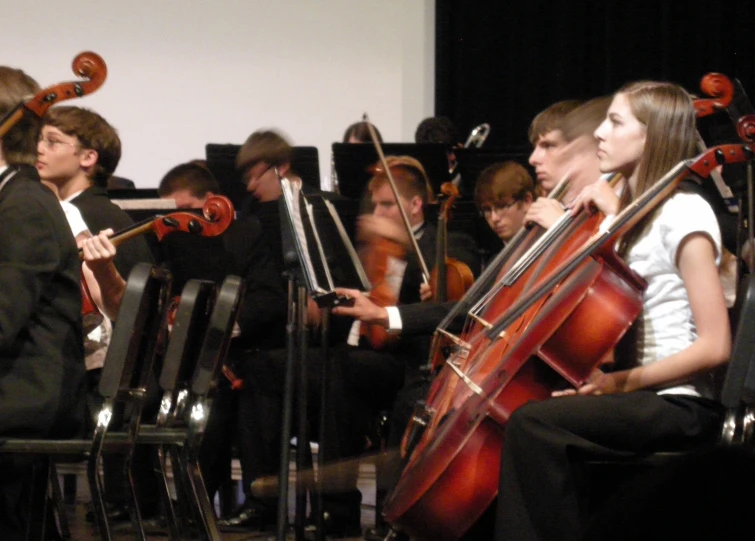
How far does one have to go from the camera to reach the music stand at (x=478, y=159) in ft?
14.6

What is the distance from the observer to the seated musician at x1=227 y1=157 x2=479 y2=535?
3.57m

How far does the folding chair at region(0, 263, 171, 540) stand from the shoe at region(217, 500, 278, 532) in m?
1.48

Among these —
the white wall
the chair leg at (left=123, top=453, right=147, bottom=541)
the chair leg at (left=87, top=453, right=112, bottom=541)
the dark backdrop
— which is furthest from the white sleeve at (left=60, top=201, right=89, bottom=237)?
the dark backdrop

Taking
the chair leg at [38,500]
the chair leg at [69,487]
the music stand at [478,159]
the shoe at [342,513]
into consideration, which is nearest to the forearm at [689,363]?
the chair leg at [38,500]

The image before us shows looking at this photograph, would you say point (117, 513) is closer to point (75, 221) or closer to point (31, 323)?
point (75, 221)

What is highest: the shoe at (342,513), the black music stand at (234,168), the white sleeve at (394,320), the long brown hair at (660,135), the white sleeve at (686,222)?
the long brown hair at (660,135)

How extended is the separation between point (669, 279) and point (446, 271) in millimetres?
1387

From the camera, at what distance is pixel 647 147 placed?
2303 millimetres

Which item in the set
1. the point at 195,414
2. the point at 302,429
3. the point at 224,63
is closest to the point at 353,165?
the point at 302,429

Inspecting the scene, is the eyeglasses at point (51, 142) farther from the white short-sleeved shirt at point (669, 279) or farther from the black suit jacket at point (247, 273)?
the white short-sleeved shirt at point (669, 279)

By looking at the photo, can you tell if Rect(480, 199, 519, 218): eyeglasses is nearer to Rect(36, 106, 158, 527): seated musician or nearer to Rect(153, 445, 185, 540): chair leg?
Rect(36, 106, 158, 527): seated musician

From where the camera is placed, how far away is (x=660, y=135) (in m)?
2.30

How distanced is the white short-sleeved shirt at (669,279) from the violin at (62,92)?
1265 mm

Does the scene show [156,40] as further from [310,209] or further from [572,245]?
[572,245]
